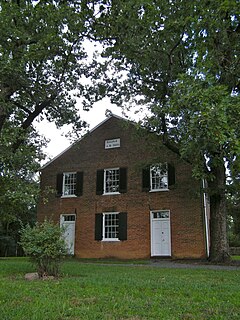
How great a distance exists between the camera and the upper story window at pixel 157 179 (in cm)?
1867

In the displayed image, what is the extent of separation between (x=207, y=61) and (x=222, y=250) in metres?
8.11

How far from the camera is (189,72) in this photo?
432 inches

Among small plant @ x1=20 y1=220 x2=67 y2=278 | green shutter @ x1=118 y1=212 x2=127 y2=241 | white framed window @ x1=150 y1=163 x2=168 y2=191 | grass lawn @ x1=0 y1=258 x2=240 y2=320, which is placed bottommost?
grass lawn @ x1=0 y1=258 x2=240 y2=320

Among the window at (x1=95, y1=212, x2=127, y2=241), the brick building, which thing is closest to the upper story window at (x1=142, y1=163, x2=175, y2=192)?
the brick building

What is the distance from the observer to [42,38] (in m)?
12.3

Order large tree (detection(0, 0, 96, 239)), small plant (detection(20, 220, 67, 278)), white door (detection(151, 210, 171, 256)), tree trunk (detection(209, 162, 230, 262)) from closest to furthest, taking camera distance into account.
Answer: small plant (detection(20, 220, 67, 278)), large tree (detection(0, 0, 96, 239)), tree trunk (detection(209, 162, 230, 262)), white door (detection(151, 210, 171, 256))

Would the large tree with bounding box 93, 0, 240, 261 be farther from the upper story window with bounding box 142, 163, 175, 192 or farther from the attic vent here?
the attic vent

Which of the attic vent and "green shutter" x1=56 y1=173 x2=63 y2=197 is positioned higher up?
the attic vent

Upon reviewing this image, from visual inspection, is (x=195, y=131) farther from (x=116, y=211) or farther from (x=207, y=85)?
(x=116, y=211)

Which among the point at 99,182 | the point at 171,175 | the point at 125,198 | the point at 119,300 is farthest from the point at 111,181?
the point at 119,300

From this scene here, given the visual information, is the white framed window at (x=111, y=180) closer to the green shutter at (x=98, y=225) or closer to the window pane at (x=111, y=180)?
the window pane at (x=111, y=180)

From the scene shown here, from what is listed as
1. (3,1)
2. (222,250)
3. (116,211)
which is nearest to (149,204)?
(116,211)

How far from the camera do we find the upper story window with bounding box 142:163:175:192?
18672mm

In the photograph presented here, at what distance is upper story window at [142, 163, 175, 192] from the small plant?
10046mm
